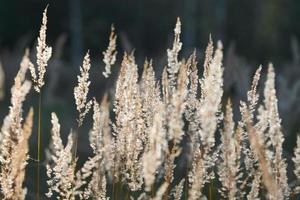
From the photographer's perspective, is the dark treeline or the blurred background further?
the dark treeline

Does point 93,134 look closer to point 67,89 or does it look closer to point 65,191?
point 65,191

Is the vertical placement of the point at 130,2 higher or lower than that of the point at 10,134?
higher

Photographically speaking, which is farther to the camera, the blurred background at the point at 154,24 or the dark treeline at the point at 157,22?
the dark treeline at the point at 157,22

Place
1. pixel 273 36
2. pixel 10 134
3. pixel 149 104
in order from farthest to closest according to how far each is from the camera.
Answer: pixel 273 36 < pixel 149 104 < pixel 10 134

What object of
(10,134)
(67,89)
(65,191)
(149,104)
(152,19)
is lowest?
(65,191)

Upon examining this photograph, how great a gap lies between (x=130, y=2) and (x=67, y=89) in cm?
1259

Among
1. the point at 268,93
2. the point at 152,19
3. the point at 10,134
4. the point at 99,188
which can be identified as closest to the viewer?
the point at 268,93

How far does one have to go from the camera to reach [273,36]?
23.9m

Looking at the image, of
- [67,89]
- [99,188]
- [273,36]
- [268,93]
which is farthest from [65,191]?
[273,36]

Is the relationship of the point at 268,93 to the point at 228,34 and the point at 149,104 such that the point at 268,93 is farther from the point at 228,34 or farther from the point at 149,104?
the point at 228,34

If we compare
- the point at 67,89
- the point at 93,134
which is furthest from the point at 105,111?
the point at 67,89

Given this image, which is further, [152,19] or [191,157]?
[152,19]

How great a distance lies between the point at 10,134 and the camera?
245cm

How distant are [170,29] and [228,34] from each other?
2.34 meters
